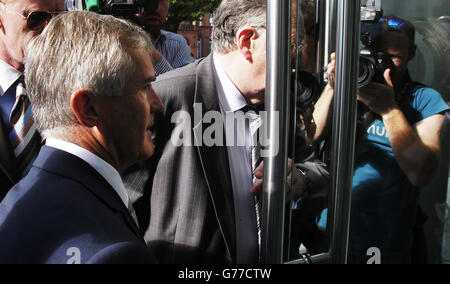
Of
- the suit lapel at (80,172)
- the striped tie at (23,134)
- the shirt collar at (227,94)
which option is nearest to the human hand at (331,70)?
the shirt collar at (227,94)

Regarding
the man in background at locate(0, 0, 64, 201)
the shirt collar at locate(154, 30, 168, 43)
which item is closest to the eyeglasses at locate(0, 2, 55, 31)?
the man in background at locate(0, 0, 64, 201)

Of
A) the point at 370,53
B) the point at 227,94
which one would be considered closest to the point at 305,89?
the point at 370,53

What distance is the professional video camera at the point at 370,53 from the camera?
46.8 inches

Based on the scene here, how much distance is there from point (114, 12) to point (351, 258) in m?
1.25

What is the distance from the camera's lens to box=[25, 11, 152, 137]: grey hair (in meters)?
1.13

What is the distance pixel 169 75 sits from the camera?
1614mm

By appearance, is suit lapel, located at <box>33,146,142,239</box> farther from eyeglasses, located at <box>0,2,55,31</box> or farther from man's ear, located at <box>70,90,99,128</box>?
eyeglasses, located at <box>0,2,55,31</box>

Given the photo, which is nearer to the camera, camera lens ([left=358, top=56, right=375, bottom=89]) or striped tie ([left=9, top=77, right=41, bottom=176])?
camera lens ([left=358, top=56, right=375, bottom=89])

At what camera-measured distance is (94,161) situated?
114 centimetres

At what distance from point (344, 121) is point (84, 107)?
0.67 metres

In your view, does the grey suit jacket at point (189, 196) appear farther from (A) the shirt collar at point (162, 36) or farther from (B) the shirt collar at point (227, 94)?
(A) the shirt collar at point (162, 36)

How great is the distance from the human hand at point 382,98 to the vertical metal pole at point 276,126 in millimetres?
309

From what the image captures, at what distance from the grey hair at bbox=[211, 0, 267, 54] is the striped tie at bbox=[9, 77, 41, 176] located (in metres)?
0.75

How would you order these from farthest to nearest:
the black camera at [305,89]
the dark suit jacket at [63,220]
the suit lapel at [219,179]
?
the suit lapel at [219,179] → the black camera at [305,89] → the dark suit jacket at [63,220]
